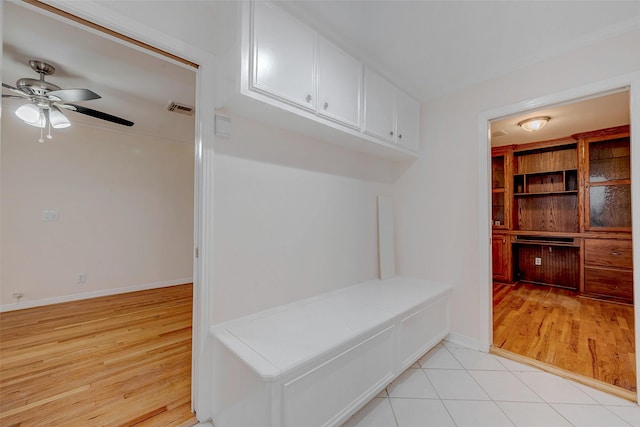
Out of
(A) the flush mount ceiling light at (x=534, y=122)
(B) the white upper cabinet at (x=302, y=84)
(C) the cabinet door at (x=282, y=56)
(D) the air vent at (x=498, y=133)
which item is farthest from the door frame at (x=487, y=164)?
(D) the air vent at (x=498, y=133)

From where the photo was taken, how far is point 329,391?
1.39 meters

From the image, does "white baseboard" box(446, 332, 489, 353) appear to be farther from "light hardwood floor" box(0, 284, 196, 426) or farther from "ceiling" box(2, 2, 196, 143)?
"ceiling" box(2, 2, 196, 143)

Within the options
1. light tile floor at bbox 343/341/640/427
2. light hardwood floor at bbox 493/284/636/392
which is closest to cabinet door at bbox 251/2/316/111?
light tile floor at bbox 343/341/640/427

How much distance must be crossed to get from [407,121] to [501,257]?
3.40m

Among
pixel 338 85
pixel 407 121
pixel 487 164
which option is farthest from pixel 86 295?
pixel 487 164

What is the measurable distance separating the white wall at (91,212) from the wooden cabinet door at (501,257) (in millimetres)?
5355

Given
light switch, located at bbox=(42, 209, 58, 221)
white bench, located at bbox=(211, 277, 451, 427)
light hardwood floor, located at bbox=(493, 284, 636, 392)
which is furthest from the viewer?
light switch, located at bbox=(42, 209, 58, 221)

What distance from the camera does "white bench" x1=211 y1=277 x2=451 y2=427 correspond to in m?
1.22

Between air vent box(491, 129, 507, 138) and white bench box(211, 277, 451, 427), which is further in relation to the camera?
air vent box(491, 129, 507, 138)

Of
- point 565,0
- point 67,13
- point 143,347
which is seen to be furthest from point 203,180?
point 565,0

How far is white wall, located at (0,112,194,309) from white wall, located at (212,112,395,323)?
10.9 feet

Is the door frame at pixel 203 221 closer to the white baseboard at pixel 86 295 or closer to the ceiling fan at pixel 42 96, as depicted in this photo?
the ceiling fan at pixel 42 96

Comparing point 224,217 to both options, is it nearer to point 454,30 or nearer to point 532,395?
point 454,30

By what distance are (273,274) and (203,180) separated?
798mm
